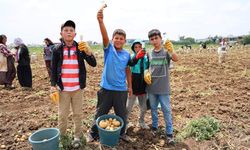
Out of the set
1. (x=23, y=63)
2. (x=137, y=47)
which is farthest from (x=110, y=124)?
(x=23, y=63)

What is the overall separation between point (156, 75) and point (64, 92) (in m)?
1.49

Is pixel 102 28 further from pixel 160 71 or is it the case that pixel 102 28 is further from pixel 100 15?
pixel 160 71

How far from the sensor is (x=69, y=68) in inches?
140

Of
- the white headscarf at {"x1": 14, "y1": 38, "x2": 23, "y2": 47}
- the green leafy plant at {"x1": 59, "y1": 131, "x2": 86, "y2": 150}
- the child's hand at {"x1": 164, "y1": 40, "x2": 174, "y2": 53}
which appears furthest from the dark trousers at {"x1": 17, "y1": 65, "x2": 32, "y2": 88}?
the child's hand at {"x1": 164, "y1": 40, "x2": 174, "y2": 53}

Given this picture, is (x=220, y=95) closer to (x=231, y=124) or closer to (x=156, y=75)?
(x=231, y=124)

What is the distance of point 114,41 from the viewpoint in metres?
3.74

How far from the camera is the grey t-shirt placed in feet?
13.2

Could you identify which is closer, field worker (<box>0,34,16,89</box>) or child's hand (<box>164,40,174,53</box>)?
child's hand (<box>164,40,174,53</box>)

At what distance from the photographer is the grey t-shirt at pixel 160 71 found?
13.2ft

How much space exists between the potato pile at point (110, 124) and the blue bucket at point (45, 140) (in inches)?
25.0

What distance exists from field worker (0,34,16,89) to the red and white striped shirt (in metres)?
5.86

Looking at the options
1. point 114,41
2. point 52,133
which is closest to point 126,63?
point 114,41

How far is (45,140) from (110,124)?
959mm

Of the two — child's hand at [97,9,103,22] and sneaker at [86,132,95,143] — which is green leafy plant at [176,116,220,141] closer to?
sneaker at [86,132,95,143]
